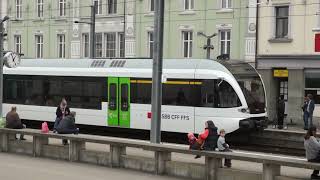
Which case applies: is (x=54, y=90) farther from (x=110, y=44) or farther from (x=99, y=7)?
(x=99, y=7)

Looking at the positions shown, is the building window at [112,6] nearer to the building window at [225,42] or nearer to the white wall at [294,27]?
the building window at [225,42]

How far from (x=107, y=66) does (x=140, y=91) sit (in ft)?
7.09

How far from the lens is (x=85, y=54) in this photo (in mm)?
47250

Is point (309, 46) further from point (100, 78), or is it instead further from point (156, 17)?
point (156, 17)

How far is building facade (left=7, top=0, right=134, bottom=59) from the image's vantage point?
1758 inches

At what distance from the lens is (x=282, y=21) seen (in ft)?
119

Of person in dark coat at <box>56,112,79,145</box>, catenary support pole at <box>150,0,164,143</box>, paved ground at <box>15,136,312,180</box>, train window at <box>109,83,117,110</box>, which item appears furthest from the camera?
train window at <box>109,83,117,110</box>

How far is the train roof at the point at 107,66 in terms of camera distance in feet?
71.9

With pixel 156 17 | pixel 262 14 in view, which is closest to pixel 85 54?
pixel 262 14

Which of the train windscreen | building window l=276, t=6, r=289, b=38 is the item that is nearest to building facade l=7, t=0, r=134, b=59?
building window l=276, t=6, r=289, b=38

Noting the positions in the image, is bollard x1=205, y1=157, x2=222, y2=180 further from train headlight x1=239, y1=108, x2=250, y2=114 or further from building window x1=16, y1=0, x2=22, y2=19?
building window x1=16, y1=0, x2=22, y2=19

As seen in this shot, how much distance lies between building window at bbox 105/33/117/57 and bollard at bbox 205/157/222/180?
1292 inches

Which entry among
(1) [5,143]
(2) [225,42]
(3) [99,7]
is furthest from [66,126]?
(3) [99,7]

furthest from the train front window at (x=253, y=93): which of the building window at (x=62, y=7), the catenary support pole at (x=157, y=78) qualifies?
the building window at (x=62, y=7)
